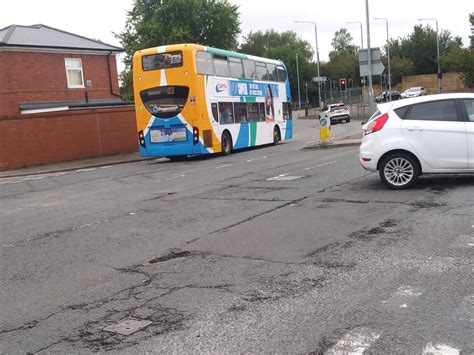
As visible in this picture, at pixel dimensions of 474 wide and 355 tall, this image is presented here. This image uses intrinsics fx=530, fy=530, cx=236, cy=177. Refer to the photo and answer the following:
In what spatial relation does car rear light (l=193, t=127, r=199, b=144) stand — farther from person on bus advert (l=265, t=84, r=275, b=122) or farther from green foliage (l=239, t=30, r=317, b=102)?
green foliage (l=239, t=30, r=317, b=102)

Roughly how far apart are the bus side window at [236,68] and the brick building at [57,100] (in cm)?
720

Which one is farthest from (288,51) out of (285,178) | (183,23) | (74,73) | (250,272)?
(250,272)

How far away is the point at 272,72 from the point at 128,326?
78.9 ft

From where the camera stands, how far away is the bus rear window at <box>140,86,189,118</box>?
20.1 meters

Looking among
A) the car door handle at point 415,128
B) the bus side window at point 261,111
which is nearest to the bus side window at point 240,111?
the bus side window at point 261,111

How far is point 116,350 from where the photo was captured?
3924mm

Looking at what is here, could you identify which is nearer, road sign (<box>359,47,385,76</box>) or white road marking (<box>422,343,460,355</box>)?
white road marking (<box>422,343,460,355</box>)

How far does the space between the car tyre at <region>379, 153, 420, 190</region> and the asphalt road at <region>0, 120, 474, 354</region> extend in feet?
0.88

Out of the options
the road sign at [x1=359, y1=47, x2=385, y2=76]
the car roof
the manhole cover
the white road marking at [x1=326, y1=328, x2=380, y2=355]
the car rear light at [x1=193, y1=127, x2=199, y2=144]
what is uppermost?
the road sign at [x1=359, y1=47, x2=385, y2=76]

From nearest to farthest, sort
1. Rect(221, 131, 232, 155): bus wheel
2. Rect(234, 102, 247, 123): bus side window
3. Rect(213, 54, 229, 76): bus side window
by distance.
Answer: Rect(213, 54, 229, 76): bus side window
Rect(221, 131, 232, 155): bus wheel
Rect(234, 102, 247, 123): bus side window

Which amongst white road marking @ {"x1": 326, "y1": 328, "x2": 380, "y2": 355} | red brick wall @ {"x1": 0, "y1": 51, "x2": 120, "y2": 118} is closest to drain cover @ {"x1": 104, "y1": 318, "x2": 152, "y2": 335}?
white road marking @ {"x1": 326, "y1": 328, "x2": 380, "y2": 355}

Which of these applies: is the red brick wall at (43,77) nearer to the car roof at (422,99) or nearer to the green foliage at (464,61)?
the car roof at (422,99)

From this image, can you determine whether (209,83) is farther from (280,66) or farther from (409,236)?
(409,236)

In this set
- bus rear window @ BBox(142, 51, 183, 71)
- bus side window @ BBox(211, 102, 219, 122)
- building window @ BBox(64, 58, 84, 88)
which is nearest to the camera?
bus rear window @ BBox(142, 51, 183, 71)
